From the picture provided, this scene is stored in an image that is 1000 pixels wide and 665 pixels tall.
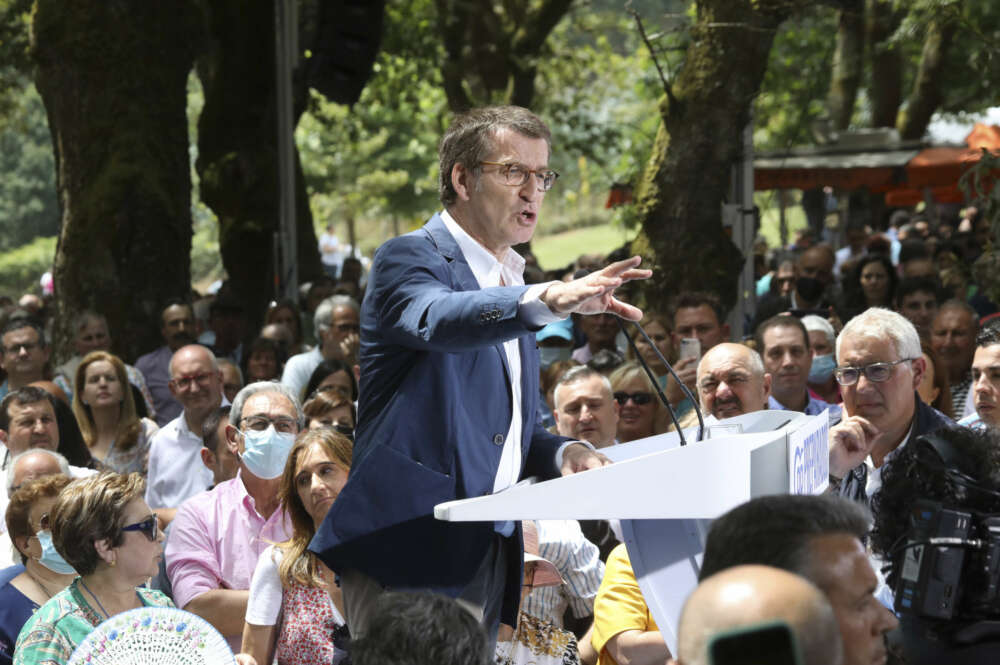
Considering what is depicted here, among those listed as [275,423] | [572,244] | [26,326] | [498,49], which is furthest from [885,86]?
[572,244]

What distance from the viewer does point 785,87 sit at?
32.9 metres

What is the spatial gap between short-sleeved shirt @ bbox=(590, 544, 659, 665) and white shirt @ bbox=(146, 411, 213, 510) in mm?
3707

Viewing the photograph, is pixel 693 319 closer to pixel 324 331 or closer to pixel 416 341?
pixel 324 331

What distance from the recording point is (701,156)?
9578 mm

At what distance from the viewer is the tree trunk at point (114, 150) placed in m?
13.0

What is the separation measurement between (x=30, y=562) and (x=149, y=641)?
1868 millimetres

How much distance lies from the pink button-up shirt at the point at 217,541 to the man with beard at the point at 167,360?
427cm

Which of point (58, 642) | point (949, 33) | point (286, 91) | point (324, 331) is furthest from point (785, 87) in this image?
point (58, 642)

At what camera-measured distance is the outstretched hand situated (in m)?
2.88

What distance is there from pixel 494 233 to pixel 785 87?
3052 centimetres

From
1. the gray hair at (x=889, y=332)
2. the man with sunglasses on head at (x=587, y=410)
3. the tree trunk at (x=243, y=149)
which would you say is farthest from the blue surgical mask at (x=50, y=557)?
the tree trunk at (x=243, y=149)

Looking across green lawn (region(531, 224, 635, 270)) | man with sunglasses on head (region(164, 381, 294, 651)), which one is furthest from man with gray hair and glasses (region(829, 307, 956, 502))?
green lawn (region(531, 224, 635, 270))

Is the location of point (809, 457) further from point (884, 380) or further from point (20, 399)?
point (20, 399)

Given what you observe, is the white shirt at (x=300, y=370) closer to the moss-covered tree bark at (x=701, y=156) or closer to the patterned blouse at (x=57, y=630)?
the moss-covered tree bark at (x=701, y=156)
